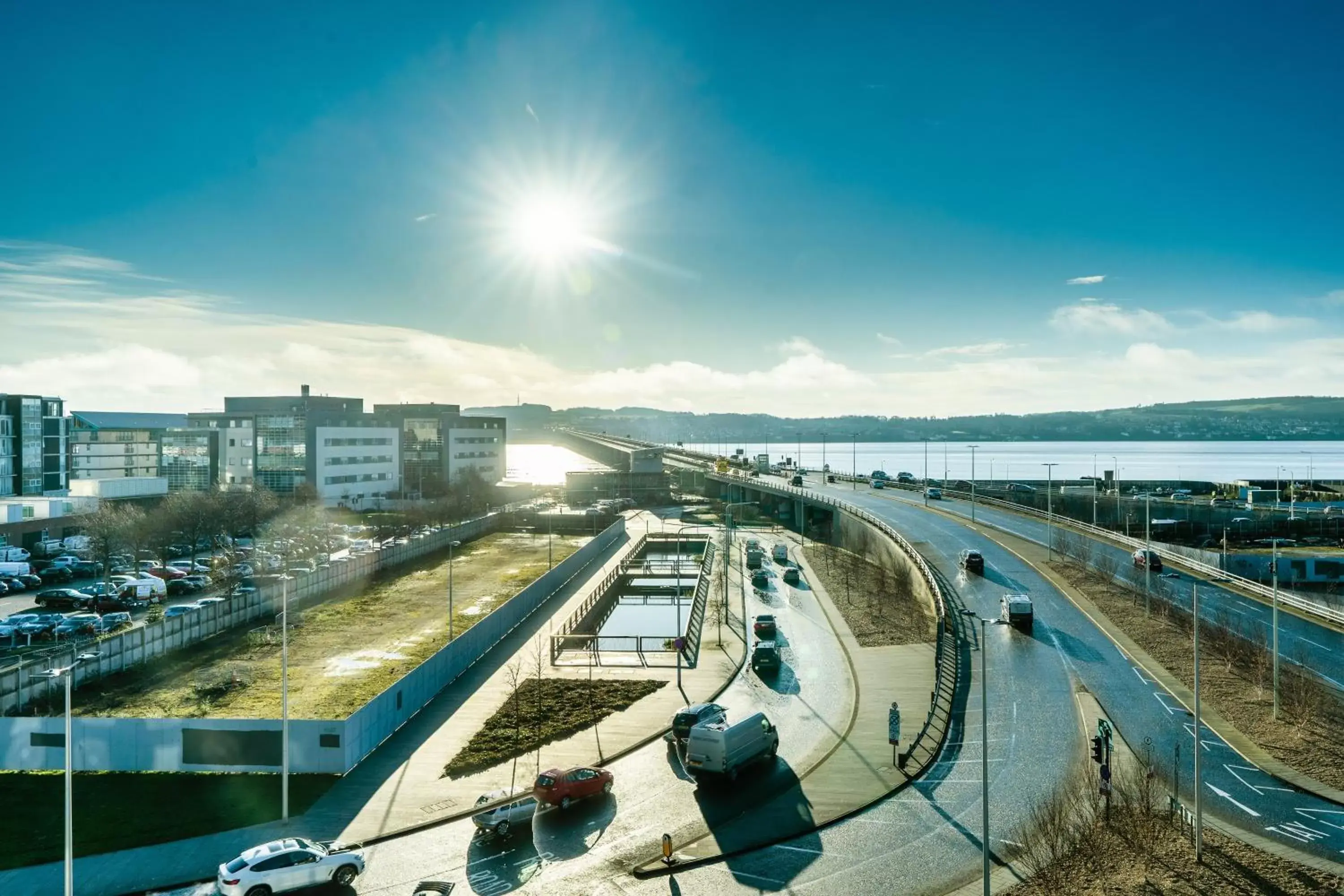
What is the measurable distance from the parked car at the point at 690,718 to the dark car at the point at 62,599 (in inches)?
1528

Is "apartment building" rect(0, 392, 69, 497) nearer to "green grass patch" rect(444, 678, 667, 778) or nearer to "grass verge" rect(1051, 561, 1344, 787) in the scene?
"green grass patch" rect(444, 678, 667, 778)

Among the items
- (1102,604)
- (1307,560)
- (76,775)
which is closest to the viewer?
(76,775)

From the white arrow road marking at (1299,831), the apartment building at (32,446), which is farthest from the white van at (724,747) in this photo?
the apartment building at (32,446)

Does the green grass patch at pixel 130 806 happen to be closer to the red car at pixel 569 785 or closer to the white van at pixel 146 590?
the red car at pixel 569 785

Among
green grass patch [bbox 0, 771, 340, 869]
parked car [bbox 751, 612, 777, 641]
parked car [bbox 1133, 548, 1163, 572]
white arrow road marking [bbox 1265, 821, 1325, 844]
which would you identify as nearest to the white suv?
green grass patch [bbox 0, 771, 340, 869]

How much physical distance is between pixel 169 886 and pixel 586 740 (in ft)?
43.2

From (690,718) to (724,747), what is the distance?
4425 millimetres

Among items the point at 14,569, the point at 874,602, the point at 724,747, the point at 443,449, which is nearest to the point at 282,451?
the point at 443,449

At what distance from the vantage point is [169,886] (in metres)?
19.8

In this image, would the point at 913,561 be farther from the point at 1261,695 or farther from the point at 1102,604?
the point at 1261,695

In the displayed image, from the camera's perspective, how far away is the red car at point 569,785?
23.6 metres

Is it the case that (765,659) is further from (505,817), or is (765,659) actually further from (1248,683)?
(1248,683)

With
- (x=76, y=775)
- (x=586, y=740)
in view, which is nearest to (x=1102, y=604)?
(x=586, y=740)

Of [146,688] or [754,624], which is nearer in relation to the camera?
[146,688]
